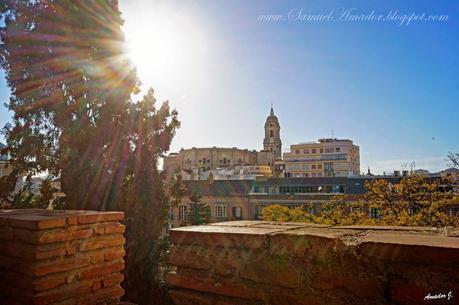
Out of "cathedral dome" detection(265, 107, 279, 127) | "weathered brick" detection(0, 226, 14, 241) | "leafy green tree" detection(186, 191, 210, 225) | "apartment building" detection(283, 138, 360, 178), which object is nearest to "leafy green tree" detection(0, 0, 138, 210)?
"weathered brick" detection(0, 226, 14, 241)

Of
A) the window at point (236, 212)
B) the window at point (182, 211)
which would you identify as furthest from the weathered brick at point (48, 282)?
the window at point (182, 211)

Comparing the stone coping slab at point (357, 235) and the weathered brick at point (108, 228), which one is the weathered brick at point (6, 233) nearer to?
the weathered brick at point (108, 228)

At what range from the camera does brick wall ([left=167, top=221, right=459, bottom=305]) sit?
1.45 m

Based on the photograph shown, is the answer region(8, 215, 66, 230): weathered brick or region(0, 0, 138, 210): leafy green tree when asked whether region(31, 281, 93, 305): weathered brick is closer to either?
region(8, 215, 66, 230): weathered brick

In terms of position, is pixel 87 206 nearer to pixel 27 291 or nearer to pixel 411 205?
pixel 27 291

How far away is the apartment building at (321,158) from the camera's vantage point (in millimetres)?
74250

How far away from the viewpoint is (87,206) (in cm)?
1165

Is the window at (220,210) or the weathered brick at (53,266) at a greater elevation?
the weathered brick at (53,266)

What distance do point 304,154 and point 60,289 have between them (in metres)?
76.7

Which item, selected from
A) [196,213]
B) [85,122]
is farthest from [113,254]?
[196,213]

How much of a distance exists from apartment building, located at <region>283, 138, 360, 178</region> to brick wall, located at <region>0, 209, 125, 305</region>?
233 ft

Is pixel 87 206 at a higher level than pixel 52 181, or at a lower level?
lower

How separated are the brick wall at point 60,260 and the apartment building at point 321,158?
71.1 meters

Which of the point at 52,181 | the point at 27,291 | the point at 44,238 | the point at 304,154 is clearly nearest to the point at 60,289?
the point at 27,291
